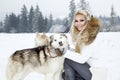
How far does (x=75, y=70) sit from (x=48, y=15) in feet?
6.08

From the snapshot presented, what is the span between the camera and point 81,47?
2074 mm

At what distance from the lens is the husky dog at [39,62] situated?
2279mm

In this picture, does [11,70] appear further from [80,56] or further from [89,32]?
[89,32]

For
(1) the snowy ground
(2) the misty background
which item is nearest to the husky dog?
(1) the snowy ground

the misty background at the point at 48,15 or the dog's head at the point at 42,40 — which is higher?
the misty background at the point at 48,15

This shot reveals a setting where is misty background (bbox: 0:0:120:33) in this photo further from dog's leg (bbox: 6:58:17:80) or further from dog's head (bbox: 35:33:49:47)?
dog's leg (bbox: 6:58:17:80)

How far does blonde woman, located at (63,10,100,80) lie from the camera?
6.71 ft

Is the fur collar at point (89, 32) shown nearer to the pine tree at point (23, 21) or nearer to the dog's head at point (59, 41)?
the dog's head at point (59, 41)

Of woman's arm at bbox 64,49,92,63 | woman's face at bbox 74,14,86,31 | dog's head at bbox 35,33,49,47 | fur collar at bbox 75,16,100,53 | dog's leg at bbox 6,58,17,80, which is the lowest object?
dog's leg at bbox 6,58,17,80

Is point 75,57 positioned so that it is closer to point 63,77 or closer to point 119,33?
point 63,77

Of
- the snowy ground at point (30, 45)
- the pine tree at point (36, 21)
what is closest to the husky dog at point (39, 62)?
the snowy ground at point (30, 45)

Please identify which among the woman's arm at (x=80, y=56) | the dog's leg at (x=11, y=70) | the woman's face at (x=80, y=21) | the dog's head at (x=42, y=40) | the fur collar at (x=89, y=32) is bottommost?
the dog's leg at (x=11, y=70)

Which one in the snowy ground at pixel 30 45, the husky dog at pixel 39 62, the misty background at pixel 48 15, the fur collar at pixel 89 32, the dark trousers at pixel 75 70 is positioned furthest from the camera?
the misty background at pixel 48 15

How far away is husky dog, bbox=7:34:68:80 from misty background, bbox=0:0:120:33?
5.00 ft
